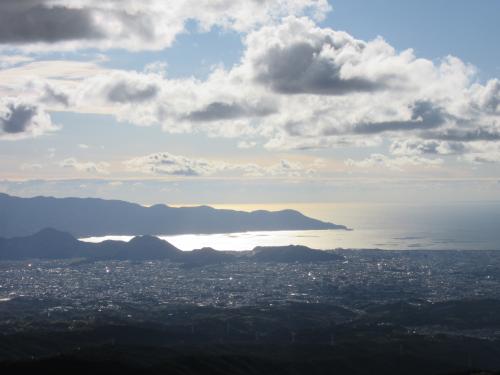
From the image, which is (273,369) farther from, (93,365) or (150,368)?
(93,365)

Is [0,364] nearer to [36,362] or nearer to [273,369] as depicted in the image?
[36,362]

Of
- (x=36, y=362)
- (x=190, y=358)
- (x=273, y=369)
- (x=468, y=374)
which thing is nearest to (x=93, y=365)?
(x=36, y=362)

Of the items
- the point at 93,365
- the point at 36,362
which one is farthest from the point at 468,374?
the point at 36,362

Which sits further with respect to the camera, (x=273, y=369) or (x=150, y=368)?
(x=273, y=369)

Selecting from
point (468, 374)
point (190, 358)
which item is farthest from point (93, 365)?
point (468, 374)

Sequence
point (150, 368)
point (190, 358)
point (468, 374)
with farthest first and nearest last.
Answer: point (190, 358) → point (150, 368) → point (468, 374)

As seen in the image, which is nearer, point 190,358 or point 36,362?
point 36,362

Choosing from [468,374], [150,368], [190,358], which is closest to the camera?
[468,374]
